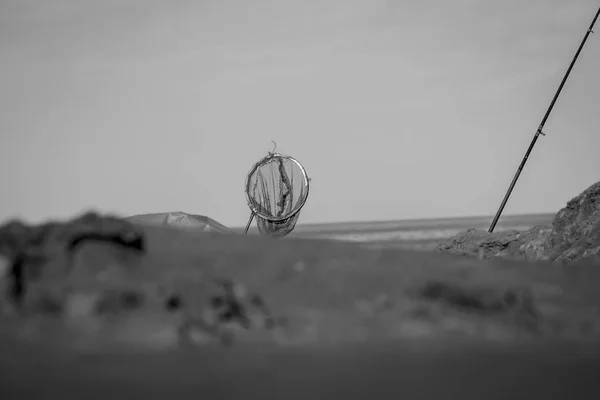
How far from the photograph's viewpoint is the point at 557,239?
4016mm

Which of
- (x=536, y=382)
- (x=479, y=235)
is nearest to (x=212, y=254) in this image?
(x=536, y=382)

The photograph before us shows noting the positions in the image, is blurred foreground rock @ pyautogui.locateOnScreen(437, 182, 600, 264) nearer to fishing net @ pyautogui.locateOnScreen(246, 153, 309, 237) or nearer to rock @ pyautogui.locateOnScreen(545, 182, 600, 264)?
rock @ pyautogui.locateOnScreen(545, 182, 600, 264)

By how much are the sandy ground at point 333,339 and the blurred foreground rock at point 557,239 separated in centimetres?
179

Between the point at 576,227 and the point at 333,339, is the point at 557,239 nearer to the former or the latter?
the point at 576,227

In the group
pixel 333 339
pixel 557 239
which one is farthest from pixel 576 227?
pixel 333 339

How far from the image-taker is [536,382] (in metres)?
1.18

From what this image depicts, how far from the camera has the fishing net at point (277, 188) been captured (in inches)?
281

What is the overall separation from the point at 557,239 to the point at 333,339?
314 centimetres

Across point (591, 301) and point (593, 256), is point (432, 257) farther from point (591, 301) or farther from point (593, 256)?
point (593, 256)

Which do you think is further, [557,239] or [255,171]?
[255,171]

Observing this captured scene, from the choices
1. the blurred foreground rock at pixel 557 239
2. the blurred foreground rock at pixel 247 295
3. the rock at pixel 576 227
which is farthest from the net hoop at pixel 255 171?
the blurred foreground rock at pixel 247 295

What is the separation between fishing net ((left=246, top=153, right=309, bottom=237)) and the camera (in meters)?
7.14

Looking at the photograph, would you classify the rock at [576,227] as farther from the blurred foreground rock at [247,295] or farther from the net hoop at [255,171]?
the net hoop at [255,171]

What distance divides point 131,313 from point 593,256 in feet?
7.89
